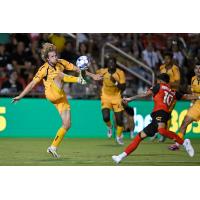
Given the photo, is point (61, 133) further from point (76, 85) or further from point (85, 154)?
point (76, 85)

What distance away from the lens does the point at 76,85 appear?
2295cm

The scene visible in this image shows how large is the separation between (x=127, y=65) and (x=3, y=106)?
4872mm

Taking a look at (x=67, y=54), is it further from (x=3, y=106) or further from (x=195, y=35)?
(x=195, y=35)

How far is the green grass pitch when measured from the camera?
587 inches

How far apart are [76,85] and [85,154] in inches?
259

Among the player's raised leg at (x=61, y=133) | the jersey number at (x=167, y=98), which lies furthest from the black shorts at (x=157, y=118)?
the player's raised leg at (x=61, y=133)

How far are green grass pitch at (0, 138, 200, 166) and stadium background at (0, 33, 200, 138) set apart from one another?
3.41 feet

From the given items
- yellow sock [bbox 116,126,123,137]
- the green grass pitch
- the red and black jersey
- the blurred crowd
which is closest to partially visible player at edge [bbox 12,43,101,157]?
the green grass pitch

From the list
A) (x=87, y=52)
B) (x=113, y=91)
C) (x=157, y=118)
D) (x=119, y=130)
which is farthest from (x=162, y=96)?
(x=87, y=52)

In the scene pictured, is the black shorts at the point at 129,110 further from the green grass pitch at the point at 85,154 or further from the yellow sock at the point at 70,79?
the yellow sock at the point at 70,79

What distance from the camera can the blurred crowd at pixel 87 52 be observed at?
74.3 feet

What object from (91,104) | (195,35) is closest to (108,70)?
(91,104)

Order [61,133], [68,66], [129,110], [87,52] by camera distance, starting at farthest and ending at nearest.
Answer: [87,52] → [129,110] → [68,66] → [61,133]

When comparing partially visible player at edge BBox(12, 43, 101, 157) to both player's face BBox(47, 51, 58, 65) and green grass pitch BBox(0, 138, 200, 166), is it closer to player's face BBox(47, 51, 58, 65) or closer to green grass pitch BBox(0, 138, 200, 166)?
player's face BBox(47, 51, 58, 65)
